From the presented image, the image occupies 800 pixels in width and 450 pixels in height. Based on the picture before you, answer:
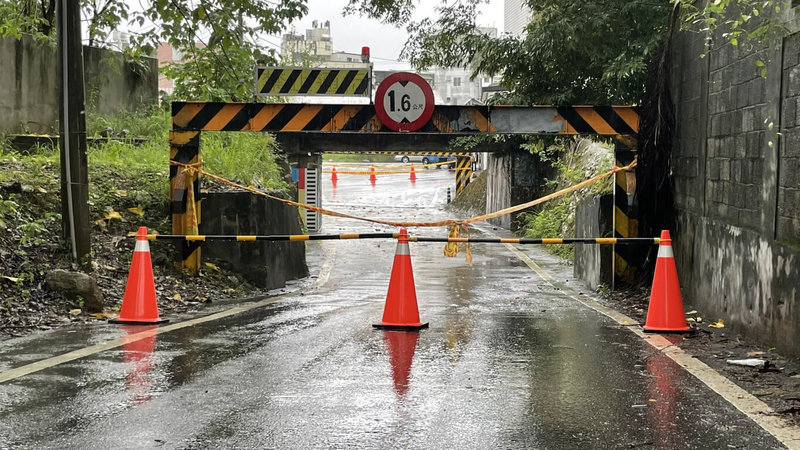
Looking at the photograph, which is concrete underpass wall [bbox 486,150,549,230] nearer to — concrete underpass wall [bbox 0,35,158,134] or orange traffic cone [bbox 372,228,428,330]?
concrete underpass wall [bbox 0,35,158,134]

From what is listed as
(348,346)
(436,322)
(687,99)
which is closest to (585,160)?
(687,99)

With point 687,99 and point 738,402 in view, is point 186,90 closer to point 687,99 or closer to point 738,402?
point 687,99

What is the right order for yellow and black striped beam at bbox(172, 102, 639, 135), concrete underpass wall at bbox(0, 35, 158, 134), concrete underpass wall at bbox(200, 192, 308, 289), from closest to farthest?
1. yellow and black striped beam at bbox(172, 102, 639, 135)
2. concrete underpass wall at bbox(200, 192, 308, 289)
3. concrete underpass wall at bbox(0, 35, 158, 134)

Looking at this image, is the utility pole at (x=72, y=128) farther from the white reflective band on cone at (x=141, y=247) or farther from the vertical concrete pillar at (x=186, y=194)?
the vertical concrete pillar at (x=186, y=194)

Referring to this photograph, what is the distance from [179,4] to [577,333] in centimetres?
708

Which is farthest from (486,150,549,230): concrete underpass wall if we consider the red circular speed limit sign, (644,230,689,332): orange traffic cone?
(644,230,689,332): orange traffic cone

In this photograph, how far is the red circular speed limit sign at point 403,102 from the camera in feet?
40.2

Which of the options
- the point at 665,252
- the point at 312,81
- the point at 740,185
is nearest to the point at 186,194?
the point at 312,81

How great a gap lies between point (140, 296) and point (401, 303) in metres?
2.43

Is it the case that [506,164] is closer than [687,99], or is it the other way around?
[687,99]

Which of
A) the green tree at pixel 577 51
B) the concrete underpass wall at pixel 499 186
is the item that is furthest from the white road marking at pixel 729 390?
the concrete underpass wall at pixel 499 186

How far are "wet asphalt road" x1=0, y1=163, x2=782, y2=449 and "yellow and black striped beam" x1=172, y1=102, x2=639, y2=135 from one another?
280 cm

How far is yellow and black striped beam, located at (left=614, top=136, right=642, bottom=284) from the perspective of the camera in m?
12.6

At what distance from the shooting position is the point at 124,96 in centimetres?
1906
